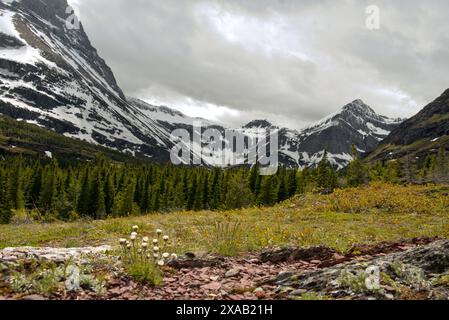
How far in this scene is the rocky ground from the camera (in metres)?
5.64

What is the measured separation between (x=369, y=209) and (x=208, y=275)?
59.4 feet

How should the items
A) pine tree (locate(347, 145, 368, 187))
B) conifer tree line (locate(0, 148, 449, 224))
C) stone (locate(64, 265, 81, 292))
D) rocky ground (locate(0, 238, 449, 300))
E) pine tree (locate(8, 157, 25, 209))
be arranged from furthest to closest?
1. pine tree (locate(347, 145, 368, 187))
2. pine tree (locate(8, 157, 25, 209))
3. conifer tree line (locate(0, 148, 449, 224))
4. stone (locate(64, 265, 81, 292))
5. rocky ground (locate(0, 238, 449, 300))

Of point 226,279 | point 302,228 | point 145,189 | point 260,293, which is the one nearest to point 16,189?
point 145,189

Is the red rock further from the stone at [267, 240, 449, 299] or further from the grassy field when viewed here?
the grassy field

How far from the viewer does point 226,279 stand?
7.07 metres

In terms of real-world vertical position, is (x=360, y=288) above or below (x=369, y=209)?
below

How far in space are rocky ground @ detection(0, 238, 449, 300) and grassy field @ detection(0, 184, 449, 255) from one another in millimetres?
2202

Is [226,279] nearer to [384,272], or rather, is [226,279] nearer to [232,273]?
[232,273]

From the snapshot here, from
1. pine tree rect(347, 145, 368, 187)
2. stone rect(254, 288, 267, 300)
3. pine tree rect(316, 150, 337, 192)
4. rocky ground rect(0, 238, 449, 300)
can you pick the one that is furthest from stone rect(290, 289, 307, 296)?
pine tree rect(347, 145, 368, 187)

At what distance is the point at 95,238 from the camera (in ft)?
46.3

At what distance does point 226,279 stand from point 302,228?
939 cm

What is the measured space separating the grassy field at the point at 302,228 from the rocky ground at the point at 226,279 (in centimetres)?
220
